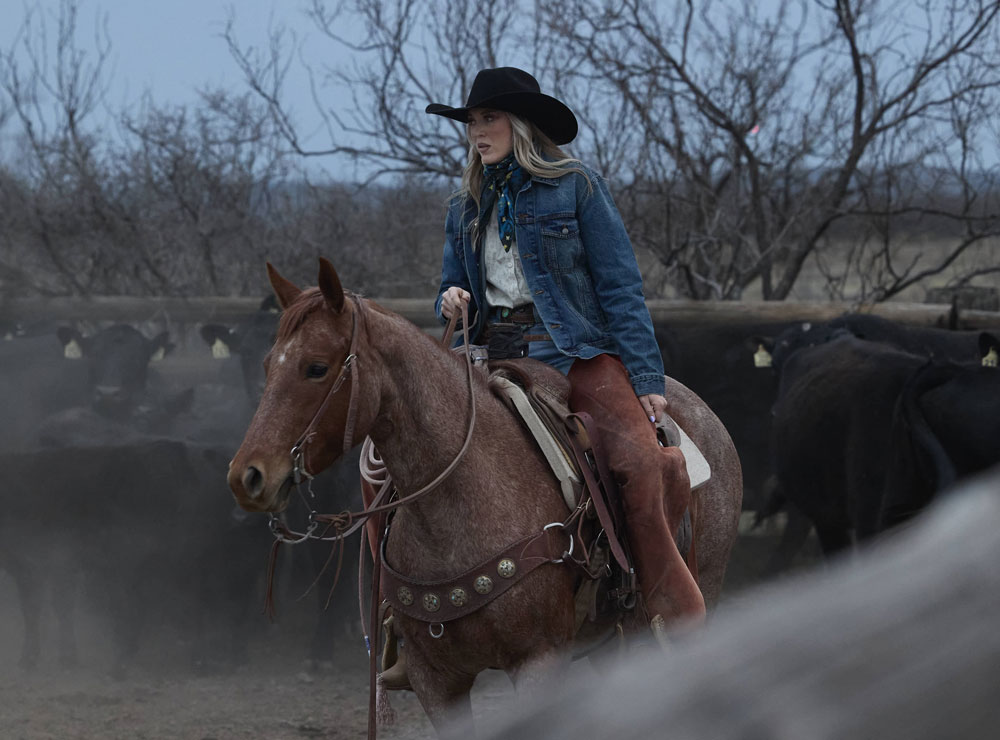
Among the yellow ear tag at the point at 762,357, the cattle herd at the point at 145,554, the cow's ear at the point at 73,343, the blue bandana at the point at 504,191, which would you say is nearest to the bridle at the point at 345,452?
the blue bandana at the point at 504,191

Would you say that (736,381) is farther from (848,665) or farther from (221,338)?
(848,665)

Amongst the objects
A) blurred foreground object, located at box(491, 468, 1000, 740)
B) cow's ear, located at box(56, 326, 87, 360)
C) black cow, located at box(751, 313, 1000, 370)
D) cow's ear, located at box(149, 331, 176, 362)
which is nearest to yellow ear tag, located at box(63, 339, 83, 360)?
cow's ear, located at box(56, 326, 87, 360)

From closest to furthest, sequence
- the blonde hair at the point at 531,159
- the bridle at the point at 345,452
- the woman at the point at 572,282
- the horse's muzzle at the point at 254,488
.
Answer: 1. the horse's muzzle at the point at 254,488
2. the bridle at the point at 345,452
3. the woman at the point at 572,282
4. the blonde hair at the point at 531,159

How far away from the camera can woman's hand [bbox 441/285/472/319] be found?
3762 millimetres

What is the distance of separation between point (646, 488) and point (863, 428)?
4.67 metres

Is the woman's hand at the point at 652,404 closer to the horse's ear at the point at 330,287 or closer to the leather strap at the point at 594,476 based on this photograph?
the leather strap at the point at 594,476

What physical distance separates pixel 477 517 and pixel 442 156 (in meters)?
8.43

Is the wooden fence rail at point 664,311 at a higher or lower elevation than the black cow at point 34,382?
higher

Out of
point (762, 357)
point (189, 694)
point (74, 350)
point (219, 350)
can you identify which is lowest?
point (189, 694)

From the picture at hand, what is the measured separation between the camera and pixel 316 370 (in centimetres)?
319

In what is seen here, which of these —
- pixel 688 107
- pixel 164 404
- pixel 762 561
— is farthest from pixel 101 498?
pixel 688 107

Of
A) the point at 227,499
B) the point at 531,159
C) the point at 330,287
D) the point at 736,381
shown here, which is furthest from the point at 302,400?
the point at 736,381

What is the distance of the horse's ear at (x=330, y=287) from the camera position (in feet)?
10.3

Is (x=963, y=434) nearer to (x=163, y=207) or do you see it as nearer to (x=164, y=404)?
(x=164, y=404)
